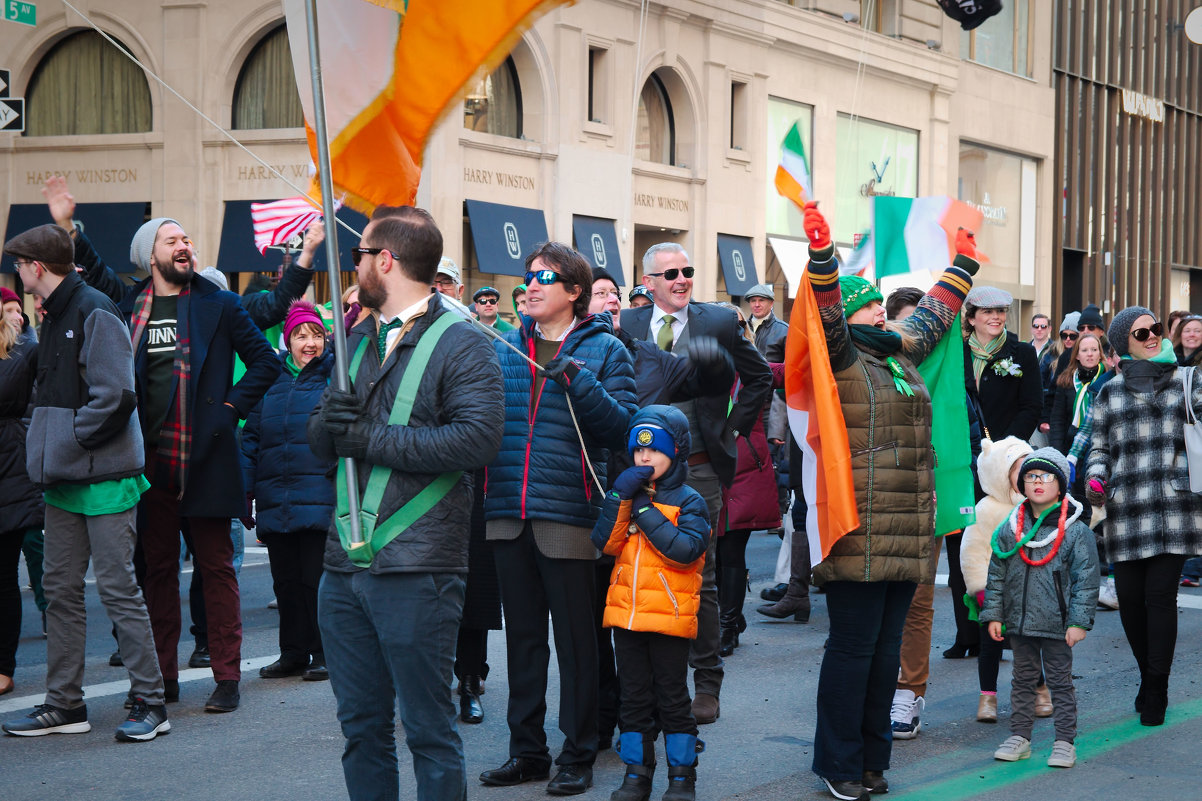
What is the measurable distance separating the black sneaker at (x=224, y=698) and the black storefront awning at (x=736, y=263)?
23.1 meters

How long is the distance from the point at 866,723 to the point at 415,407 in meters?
2.40

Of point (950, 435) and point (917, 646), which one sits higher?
point (950, 435)

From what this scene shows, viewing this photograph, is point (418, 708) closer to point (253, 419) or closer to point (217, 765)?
point (217, 765)

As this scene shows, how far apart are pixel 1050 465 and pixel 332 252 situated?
3.54 meters

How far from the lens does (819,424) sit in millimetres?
5516

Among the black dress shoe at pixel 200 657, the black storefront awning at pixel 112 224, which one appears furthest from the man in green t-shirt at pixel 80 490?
the black storefront awning at pixel 112 224

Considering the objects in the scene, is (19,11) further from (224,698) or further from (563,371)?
(563,371)

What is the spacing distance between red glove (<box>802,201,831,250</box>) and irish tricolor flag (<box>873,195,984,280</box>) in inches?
53.9

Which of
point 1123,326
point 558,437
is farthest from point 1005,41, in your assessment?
point 558,437

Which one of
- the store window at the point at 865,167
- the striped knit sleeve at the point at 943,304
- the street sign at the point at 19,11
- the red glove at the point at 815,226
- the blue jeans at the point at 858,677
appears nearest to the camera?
the red glove at the point at 815,226

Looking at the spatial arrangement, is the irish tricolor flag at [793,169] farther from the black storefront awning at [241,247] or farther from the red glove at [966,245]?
the black storefront awning at [241,247]

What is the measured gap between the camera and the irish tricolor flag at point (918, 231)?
635 cm

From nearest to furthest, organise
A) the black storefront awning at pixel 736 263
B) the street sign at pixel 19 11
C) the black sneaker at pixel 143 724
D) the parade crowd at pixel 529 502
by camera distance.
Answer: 1. the parade crowd at pixel 529 502
2. the black sneaker at pixel 143 724
3. the street sign at pixel 19 11
4. the black storefront awning at pixel 736 263

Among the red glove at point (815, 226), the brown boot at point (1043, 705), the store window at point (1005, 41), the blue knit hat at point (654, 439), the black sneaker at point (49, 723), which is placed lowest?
the brown boot at point (1043, 705)
